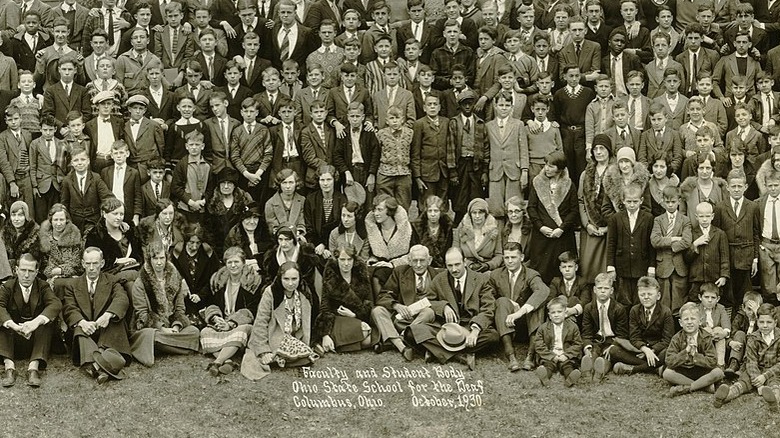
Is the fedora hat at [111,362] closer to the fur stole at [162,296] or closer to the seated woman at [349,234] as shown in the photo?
the fur stole at [162,296]

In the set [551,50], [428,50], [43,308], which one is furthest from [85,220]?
[551,50]

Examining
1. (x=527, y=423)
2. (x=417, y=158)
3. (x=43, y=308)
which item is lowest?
(x=527, y=423)

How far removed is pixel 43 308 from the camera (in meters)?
13.5

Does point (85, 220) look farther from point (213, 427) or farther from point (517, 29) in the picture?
point (517, 29)

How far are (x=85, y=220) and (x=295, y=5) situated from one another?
4.51 meters

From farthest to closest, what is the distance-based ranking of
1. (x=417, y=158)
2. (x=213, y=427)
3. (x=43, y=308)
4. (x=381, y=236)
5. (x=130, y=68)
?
(x=130, y=68) < (x=417, y=158) < (x=381, y=236) < (x=43, y=308) < (x=213, y=427)

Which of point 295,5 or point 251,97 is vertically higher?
point 295,5

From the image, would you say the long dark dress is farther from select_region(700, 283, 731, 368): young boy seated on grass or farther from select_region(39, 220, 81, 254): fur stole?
select_region(39, 220, 81, 254): fur stole

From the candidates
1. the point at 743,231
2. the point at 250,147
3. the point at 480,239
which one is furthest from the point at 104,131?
the point at 743,231

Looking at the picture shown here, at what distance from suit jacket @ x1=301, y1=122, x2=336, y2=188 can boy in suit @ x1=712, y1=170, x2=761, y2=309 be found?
14.5ft

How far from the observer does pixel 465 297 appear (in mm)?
13914

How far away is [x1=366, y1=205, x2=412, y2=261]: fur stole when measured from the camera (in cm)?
1445

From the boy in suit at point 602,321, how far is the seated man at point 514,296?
1.59 feet

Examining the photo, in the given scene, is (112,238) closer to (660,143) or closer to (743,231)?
(660,143)
